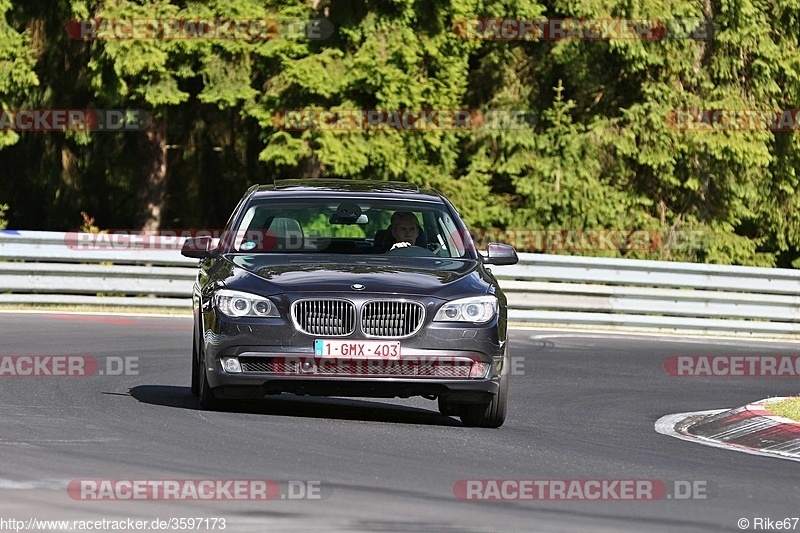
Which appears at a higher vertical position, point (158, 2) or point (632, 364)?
point (158, 2)

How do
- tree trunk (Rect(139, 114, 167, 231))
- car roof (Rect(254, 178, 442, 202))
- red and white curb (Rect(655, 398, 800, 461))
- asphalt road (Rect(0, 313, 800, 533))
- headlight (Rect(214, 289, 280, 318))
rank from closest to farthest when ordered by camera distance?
asphalt road (Rect(0, 313, 800, 533)) < headlight (Rect(214, 289, 280, 318)) < red and white curb (Rect(655, 398, 800, 461)) < car roof (Rect(254, 178, 442, 202)) < tree trunk (Rect(139, 114, 167, 231))

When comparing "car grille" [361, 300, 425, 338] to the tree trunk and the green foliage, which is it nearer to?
the green foliage

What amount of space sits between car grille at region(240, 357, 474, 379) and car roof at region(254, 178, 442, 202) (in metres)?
1.90

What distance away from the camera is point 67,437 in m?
9.53

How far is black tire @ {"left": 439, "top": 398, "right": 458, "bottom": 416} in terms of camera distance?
11.7 metres

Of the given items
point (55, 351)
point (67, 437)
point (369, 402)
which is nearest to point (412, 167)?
point (55, 351)

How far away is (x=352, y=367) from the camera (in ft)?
34.2

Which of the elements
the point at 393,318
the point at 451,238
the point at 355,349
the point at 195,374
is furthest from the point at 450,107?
the point at 355,349

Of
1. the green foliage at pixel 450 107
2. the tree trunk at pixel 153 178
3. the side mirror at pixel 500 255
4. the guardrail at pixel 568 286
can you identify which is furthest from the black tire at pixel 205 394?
the tree trunk at pixel 153 178

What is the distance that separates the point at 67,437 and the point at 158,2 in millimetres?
18750

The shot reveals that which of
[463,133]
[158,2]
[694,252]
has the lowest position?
[694,252]

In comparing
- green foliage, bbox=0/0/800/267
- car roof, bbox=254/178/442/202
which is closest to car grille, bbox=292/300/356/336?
car roof, bbox=254/178/442/202

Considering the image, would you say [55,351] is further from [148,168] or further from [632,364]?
[148,168]

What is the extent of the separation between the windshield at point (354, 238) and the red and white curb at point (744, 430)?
2.05 metres
